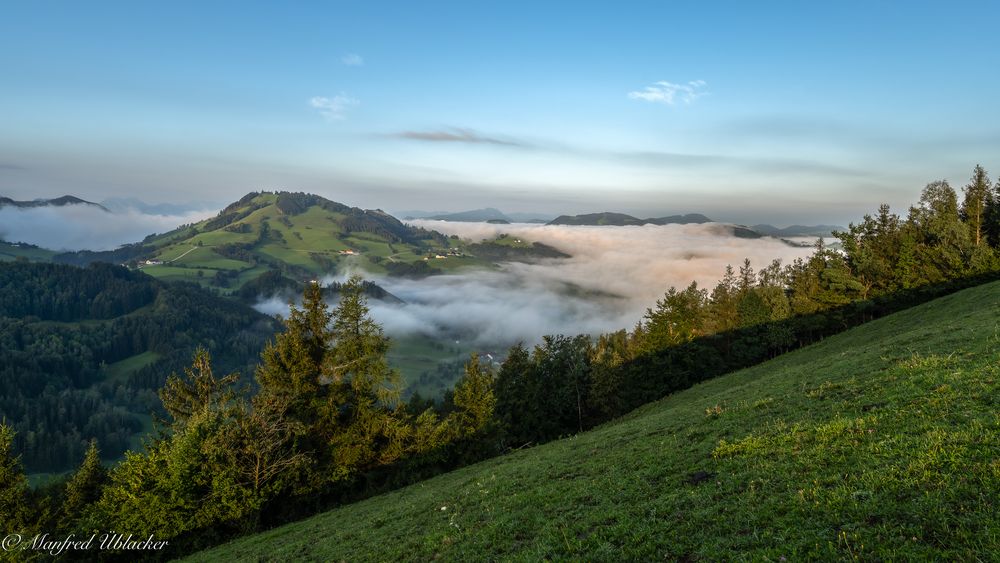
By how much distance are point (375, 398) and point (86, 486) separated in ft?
95.1

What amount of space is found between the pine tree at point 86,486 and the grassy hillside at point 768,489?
991 inches

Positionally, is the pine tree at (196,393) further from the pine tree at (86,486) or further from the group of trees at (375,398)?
the pine tree at (86,486)

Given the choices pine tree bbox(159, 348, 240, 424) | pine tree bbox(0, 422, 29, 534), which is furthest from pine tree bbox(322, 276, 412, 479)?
pine tree bbox(0, 422, 29, 534)

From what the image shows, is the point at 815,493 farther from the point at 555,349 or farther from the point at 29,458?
the point at 29,458

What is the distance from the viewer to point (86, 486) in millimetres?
42312

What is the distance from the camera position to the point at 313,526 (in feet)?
87.1

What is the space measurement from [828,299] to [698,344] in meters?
23.0

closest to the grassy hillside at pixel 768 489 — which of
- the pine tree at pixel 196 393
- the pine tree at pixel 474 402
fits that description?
the pine tree at pixel 196 393

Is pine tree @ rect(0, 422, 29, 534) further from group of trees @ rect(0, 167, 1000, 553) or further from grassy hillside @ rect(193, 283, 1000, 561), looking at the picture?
grassy hillside @ rect(193, 283, 1000, 561)

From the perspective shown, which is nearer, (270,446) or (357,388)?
(270,446)

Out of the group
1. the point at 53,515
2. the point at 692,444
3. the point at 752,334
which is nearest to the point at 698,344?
the point at 752,334

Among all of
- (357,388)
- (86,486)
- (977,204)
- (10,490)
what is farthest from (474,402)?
(977,204)

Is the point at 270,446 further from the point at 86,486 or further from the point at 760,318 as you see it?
the point at 760,318

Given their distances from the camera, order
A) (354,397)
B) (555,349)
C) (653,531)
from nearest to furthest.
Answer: (653,531) < (354,397) < (555,349)
